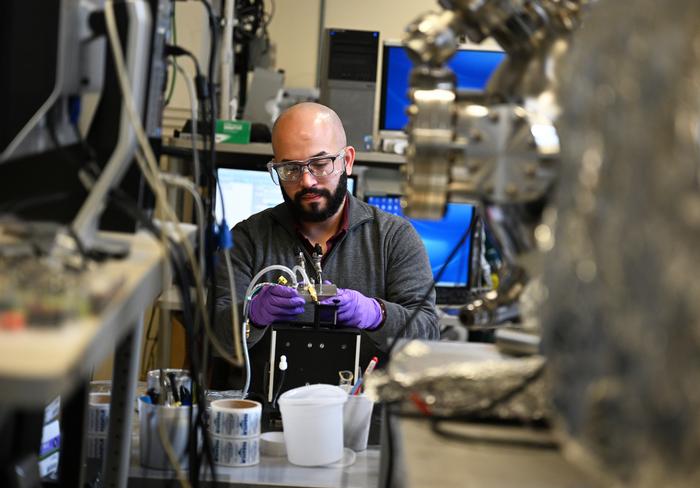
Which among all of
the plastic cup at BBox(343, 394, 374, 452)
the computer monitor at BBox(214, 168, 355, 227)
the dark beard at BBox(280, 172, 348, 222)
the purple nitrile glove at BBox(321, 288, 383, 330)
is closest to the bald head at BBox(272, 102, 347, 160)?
the dark beard at BBox(280, 172, 348, 222)

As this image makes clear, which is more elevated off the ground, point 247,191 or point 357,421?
point 247,191

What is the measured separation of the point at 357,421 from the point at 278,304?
823mm

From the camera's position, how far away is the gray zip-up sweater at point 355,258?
2996 mm

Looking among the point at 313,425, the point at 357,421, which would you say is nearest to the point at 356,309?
the point at 357,421

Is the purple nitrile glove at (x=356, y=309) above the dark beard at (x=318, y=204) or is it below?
below

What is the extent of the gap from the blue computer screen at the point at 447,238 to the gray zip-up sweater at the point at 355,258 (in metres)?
0.85

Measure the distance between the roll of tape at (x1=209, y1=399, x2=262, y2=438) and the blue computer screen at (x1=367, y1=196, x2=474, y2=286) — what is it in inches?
87.1

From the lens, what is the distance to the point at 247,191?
12.6 ft

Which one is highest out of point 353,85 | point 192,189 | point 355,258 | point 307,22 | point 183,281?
point 307,22

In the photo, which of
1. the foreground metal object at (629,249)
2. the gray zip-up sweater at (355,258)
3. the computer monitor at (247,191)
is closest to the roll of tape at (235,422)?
the foreground metal object at (629,249)

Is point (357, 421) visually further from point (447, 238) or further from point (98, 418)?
point (447, 238)

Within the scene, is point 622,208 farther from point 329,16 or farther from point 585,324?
point 329,16

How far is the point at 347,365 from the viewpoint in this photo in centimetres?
246

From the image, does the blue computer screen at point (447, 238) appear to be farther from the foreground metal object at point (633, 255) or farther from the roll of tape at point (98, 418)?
the foreground metal object at point (633, 255)
